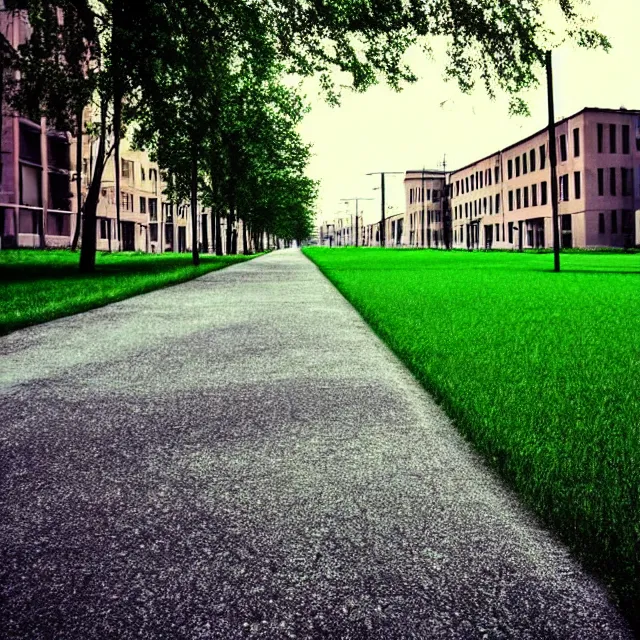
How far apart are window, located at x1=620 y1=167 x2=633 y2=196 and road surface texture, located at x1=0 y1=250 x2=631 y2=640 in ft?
194

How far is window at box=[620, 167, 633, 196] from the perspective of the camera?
5888cm

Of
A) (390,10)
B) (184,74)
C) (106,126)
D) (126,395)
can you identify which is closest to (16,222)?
(106,126)

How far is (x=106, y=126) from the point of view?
71.8 feet

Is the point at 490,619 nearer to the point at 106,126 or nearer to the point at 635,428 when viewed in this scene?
the point at 635,428

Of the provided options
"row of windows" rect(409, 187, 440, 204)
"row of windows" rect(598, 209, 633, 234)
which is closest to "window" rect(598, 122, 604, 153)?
"row of windows" rect(598, 209, 633, 234)

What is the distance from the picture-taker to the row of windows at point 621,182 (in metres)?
58.4

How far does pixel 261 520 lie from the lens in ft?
9.16

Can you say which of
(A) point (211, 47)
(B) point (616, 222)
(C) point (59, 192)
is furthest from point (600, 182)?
(A) point (211, 47)

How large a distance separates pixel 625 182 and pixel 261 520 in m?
62.6

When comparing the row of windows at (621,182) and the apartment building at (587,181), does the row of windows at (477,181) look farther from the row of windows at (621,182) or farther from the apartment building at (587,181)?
the row of windows at (621,182)

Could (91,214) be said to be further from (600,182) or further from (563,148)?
(563,148)

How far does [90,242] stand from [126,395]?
1755 cm

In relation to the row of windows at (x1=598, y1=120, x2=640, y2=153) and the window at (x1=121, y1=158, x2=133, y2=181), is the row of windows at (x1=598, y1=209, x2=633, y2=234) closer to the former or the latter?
the row of windows at (x1=598, y1=120, x2=640, y2=153)

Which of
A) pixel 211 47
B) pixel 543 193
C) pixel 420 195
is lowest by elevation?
pixel 211 47
